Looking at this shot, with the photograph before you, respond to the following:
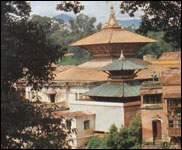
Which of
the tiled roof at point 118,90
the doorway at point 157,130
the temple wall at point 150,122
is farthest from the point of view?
the tiled roof at point 118,90

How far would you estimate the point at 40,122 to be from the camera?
18.4 feet

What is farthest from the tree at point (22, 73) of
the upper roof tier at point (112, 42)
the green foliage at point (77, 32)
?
the green foliage at point (77, 32)

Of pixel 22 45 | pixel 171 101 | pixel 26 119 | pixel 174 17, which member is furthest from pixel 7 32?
pixel 171 101

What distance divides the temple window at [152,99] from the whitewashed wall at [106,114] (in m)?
1.35

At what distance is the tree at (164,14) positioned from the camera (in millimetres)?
6422

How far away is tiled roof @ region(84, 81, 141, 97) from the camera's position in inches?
753

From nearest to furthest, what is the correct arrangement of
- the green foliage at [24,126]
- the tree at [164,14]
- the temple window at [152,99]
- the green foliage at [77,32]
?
the green foliage at [24,126], the tree at [164,14], the temple window at [152,99], the green foliage at [77,32]

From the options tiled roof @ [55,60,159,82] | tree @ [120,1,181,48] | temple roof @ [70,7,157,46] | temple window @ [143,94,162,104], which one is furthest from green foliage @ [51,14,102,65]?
tree @ [120,1,181,48]

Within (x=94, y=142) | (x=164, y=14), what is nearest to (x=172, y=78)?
(x=94, y=142)

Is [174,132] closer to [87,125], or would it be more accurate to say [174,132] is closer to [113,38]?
[87,125]

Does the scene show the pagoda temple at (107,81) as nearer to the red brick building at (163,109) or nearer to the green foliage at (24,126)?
the red brick building at (163,109)

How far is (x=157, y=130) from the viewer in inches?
672

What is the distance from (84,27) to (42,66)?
51.8m

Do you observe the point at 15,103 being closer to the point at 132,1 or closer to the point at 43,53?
the point at 43,53
